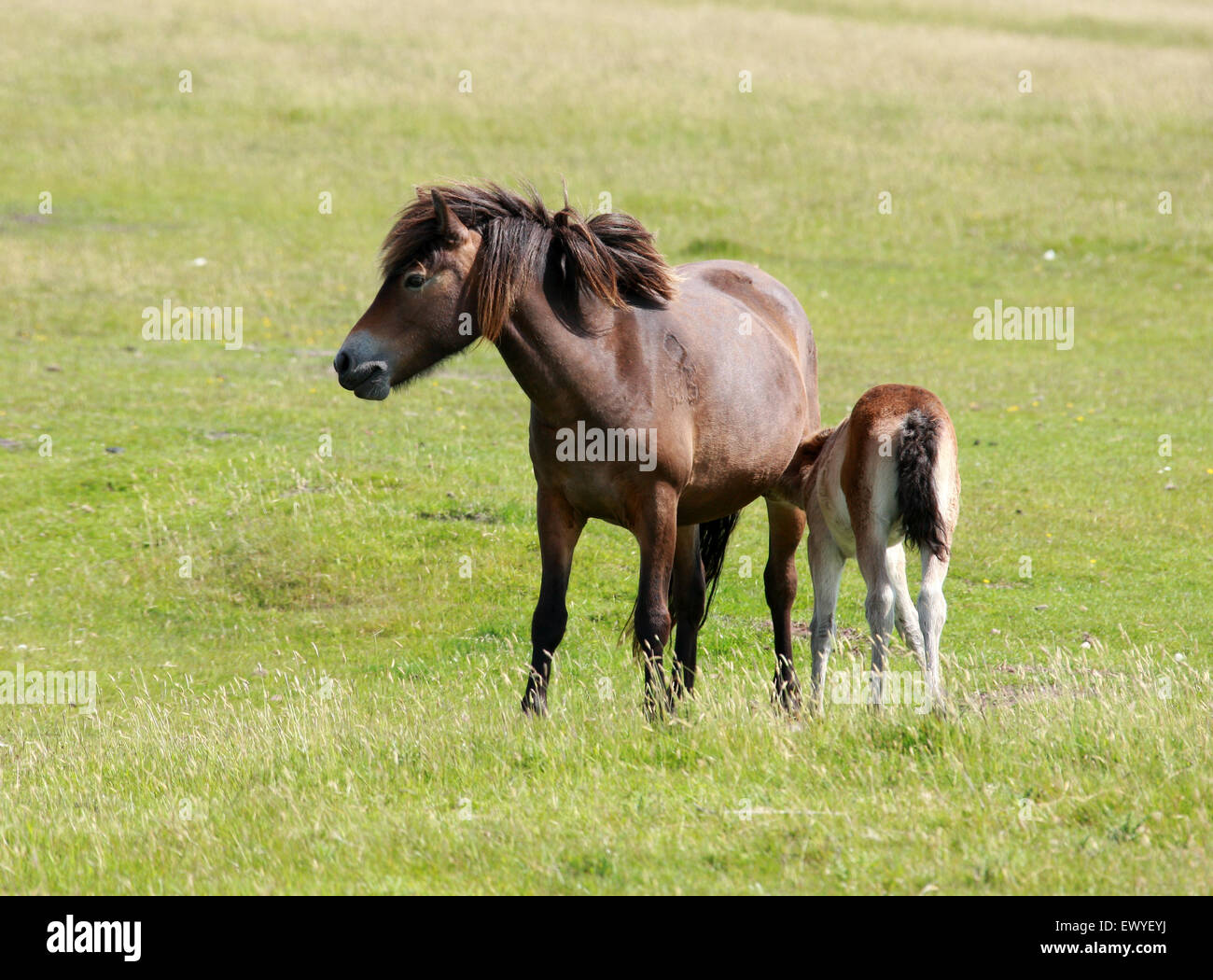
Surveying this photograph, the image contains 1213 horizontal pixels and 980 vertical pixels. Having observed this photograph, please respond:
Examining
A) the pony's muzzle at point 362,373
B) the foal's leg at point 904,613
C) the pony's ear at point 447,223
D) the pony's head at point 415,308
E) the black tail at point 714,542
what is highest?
the pony's ear at point 447,223

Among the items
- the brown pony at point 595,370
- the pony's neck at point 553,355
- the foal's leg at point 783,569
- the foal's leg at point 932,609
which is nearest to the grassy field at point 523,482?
the foal's leg at point 932,609

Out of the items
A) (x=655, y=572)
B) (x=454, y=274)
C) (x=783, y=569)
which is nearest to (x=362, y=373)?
(x=454, y=274)

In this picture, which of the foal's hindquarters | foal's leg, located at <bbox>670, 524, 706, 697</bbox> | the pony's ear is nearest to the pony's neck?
the pony's ear

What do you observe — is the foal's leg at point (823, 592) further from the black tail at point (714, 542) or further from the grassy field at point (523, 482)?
the black tail at point (714, 542)

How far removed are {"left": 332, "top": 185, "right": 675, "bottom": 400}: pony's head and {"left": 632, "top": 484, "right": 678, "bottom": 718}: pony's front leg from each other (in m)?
1.13

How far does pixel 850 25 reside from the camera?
4628cm

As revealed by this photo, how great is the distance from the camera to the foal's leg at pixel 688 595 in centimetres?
795

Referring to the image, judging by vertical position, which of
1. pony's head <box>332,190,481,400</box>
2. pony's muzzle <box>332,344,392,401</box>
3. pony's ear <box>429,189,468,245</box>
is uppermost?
pony's ear <box>429,189,468,245</box>

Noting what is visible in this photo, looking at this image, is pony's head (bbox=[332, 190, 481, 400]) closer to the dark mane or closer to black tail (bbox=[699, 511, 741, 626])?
the dark mane

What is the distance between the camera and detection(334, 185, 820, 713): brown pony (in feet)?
21.6

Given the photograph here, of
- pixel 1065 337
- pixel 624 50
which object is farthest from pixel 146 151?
pixel 1065 337

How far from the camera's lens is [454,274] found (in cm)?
660

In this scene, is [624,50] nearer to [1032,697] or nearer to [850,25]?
[850,25]

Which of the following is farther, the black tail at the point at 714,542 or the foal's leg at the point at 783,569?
the black tail at the point at 714,542
